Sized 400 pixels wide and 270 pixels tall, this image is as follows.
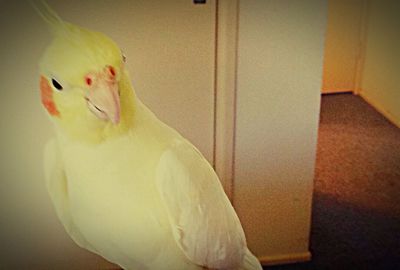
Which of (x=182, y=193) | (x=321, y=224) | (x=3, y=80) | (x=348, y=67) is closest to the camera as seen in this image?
(x=182, y=193)

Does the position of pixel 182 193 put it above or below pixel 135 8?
below

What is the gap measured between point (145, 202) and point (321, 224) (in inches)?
48.2

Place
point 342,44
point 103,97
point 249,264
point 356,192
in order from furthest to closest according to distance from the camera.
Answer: point 342,44, point 356,192, point 249,264, point 103,97

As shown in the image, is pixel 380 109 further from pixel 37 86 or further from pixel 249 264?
pixel 37 86

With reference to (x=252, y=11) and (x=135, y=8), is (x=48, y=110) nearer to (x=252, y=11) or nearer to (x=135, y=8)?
(x=135, y=8)

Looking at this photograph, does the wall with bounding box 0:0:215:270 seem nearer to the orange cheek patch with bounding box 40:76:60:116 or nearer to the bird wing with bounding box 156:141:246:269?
the orange cheek patch with bounding box 40:76:60:116

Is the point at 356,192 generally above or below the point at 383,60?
below

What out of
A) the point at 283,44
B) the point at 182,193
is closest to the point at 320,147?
the point at 283,44

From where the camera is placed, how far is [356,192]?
2406 mm

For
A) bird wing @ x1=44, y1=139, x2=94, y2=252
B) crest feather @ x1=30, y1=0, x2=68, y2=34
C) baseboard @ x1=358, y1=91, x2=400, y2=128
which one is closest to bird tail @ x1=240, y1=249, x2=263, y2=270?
bird wing @ x1=44, y1=139, x2=94, y2=252

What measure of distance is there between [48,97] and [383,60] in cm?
225

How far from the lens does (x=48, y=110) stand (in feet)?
3.85

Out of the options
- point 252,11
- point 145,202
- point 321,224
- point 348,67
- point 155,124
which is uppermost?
point 252,11

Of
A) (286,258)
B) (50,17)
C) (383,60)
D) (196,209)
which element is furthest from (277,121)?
(383,60)
